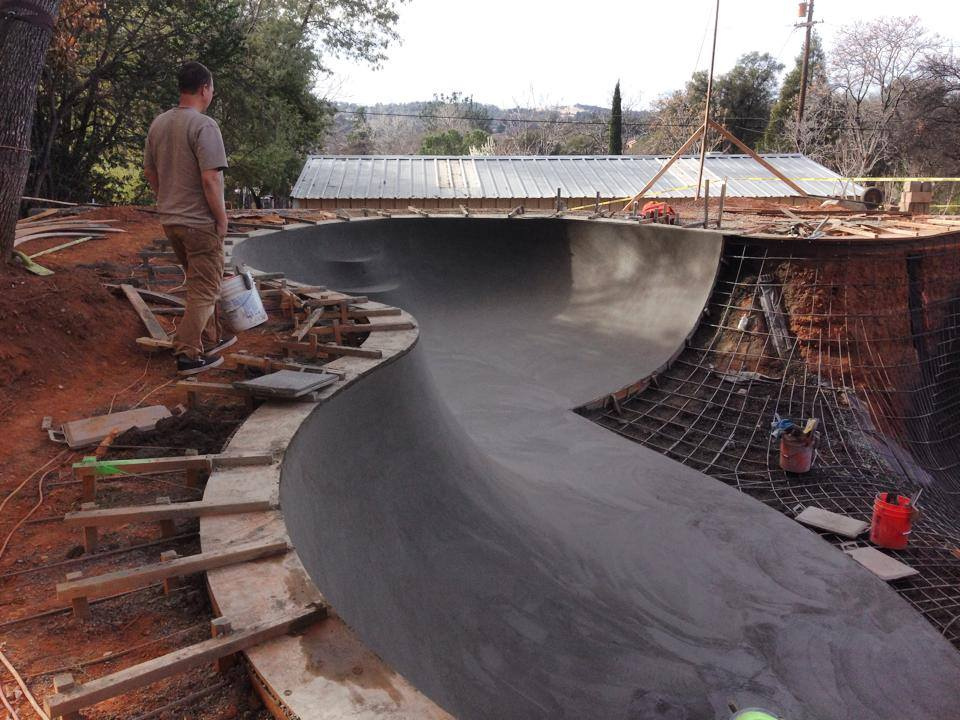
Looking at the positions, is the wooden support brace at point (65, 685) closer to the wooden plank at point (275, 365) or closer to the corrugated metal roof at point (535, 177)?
the wooden plank at point (275, 365)

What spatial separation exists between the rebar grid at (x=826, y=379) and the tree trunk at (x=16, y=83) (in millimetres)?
7002

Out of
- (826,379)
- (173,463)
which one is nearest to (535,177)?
(826,379)

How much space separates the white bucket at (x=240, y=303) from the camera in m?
5.25

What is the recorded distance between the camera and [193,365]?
14.8 ft

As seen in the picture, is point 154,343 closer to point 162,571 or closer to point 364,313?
point 364,313

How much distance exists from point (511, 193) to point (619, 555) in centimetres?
1711

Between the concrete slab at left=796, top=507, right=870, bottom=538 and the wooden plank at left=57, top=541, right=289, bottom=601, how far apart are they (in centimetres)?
662

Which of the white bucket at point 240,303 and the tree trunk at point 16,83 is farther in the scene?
the white bucket at point 240,303

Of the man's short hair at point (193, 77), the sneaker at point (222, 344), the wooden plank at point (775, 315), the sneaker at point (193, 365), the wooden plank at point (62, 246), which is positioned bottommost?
the wooden plank at point (775, 315)

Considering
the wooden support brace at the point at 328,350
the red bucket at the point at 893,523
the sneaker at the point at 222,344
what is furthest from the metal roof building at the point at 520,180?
the wooden support brace at the point at 328,350

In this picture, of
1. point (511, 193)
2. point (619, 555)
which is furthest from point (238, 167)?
point (619, 555)

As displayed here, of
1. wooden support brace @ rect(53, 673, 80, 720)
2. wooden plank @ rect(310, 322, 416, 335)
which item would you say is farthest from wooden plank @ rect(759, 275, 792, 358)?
wooden support brace @ rect(53, 673, 80, 720)

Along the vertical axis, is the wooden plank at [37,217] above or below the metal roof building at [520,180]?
below

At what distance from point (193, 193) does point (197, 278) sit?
0.59m
